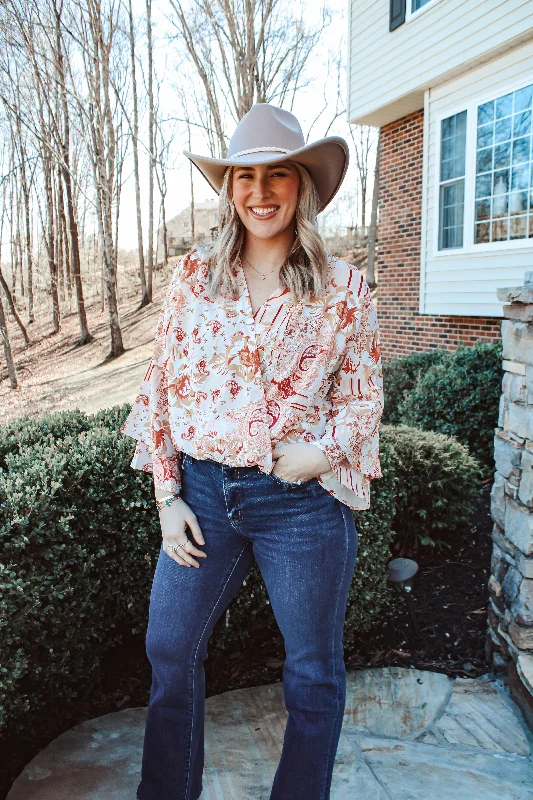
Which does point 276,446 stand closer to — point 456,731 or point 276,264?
point 276,264

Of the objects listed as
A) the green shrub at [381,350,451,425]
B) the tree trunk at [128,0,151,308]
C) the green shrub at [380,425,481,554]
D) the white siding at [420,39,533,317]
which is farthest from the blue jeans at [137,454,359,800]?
the tree trunk at [128,0,151,308]

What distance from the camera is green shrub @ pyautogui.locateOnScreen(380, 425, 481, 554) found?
3.59 meters

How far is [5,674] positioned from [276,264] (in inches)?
56.7

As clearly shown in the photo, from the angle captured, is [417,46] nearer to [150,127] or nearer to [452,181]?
[452,181]

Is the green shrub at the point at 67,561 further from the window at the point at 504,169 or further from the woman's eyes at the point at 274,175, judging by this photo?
the window at the point at 504,169

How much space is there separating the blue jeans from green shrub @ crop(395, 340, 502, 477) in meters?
3.66

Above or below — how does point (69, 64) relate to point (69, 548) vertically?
above

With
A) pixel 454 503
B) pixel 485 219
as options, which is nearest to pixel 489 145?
pixel 485 219

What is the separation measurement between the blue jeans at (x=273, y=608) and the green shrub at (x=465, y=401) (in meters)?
3.66

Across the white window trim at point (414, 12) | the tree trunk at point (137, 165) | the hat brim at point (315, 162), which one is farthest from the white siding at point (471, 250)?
the tree trunk at point (137, 165)

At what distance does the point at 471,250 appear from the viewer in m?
7.49

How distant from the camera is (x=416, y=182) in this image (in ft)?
28.0

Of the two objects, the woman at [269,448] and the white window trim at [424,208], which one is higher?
the white window trim at [424,208]

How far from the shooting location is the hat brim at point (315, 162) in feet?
5.05
